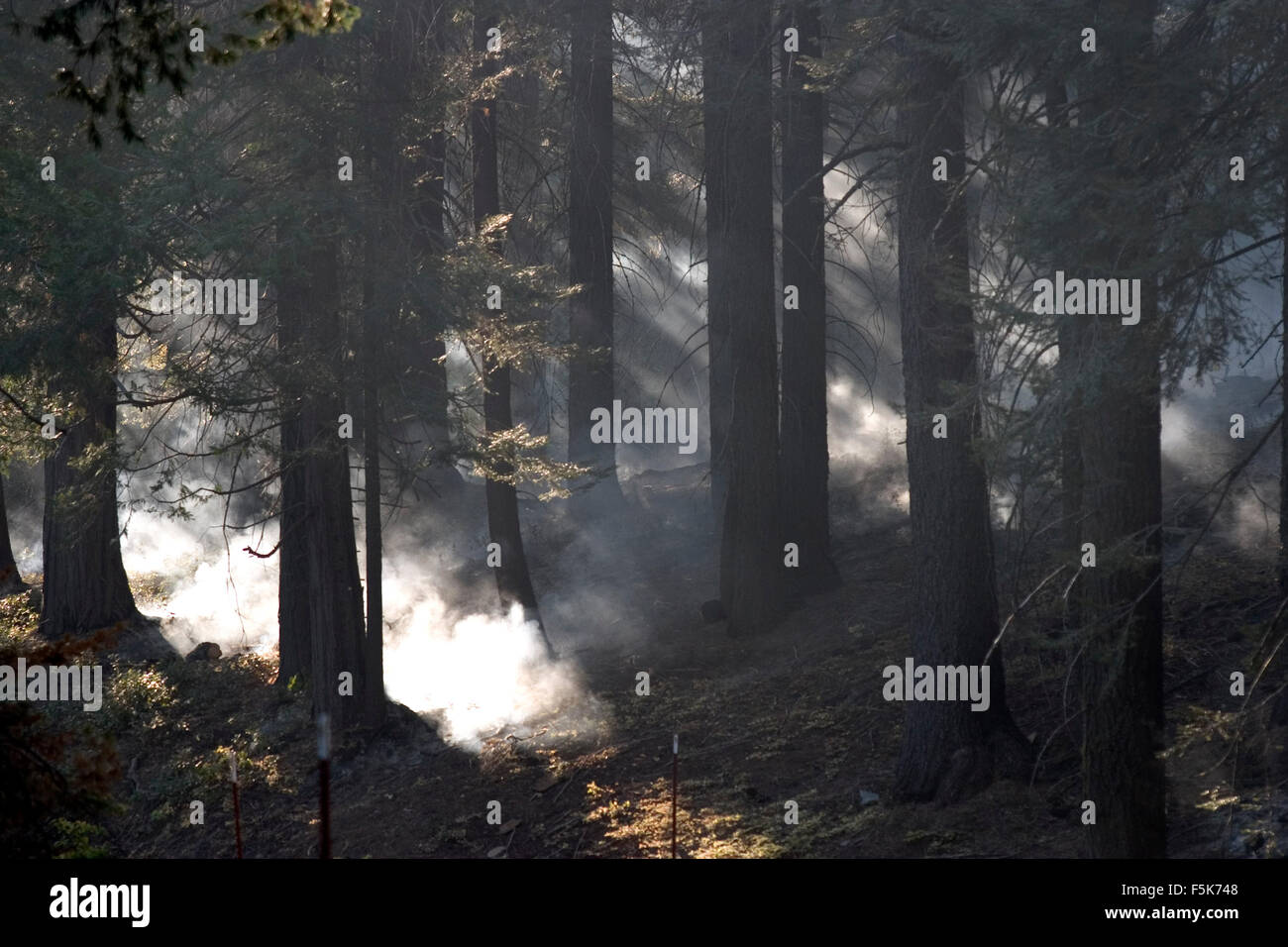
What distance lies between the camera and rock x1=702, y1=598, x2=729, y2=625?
16.9 m

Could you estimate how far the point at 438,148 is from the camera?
16.8 meters

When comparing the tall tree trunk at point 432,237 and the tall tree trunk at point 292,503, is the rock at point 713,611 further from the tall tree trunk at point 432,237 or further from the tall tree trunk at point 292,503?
the tall tree trunk at point 292,503

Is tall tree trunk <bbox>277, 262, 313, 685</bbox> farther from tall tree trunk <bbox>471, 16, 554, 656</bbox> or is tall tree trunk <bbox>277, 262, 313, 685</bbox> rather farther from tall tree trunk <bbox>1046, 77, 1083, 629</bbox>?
tall tree trunk <bbox>1046, 77, 1083, 629</bbox>

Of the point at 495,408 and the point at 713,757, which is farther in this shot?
the point at 495,408

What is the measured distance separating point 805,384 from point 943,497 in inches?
275

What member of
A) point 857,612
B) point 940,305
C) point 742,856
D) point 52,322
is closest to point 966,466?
point 940,305

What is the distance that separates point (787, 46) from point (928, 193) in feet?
16.3

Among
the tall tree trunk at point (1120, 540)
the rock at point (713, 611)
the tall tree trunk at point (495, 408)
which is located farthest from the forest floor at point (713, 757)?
the tall tree trunk at point (495, 408)

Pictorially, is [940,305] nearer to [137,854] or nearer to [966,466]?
[966,466]

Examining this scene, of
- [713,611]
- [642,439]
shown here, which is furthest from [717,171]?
[713,611]

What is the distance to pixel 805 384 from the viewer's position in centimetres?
1694

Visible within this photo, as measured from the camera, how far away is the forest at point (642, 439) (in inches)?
303

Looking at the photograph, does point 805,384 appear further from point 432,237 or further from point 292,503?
point 292,503
